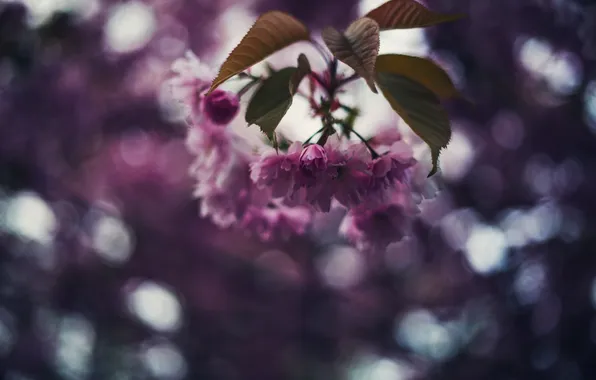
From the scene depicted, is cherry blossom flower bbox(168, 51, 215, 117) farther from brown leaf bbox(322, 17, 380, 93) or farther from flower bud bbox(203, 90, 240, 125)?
brown leaf bbox(322, 17, 380, 93)

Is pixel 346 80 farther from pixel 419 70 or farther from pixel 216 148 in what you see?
pixel 216 148

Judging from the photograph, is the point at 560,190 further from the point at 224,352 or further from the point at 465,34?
the point at 224,352

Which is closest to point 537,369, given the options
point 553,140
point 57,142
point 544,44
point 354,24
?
point 553,140

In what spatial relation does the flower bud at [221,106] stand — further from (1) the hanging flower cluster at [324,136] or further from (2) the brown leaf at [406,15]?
(2) the brown leaf at [406,15]

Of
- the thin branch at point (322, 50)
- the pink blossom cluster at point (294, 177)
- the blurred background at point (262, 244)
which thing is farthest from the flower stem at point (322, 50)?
the blurred background at point (262, 244)

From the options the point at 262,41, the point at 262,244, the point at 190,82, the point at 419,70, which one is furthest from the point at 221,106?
the point at 262,244

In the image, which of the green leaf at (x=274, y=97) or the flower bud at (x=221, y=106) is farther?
the flower bud at (x=221, y=106)

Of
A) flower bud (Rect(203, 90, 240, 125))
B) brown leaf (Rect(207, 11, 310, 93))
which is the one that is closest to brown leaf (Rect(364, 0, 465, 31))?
brown leaf (Rect(207, 11, 310, 93))

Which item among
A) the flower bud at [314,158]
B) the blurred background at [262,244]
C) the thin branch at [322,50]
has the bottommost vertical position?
the flower bud at [314,158]
